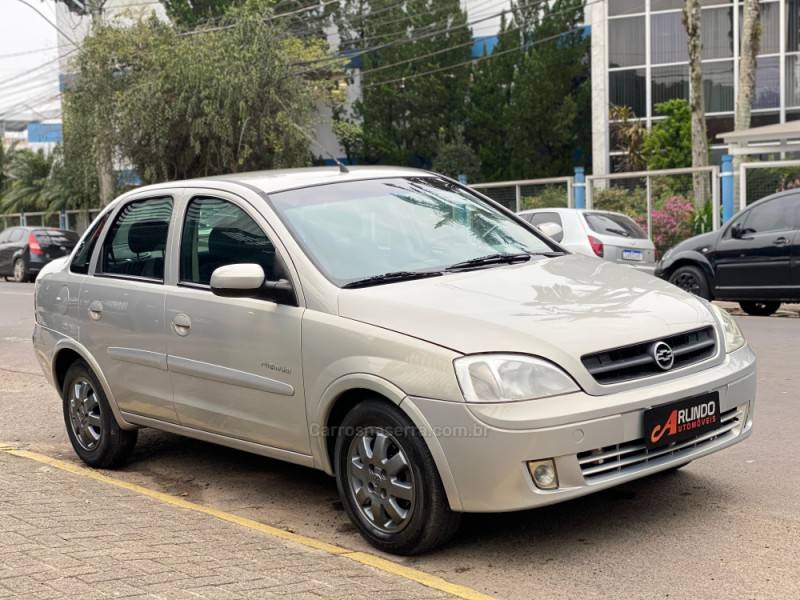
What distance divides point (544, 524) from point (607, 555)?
1.68 feet

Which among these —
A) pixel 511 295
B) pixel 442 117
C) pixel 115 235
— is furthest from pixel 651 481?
pixel 442 117

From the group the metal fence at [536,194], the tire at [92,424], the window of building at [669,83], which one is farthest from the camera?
the window of building at [669,83]

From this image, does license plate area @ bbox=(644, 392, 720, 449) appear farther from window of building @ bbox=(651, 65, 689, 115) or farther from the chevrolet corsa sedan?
window of building @ bbox=(651, 65, 689, 115)

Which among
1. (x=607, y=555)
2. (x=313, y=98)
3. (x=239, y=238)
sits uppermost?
(x=313, y=98)

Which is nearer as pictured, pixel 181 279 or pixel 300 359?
pixel 300 359

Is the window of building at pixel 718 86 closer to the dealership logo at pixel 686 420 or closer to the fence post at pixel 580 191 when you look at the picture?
the fence post at pixel 580 191

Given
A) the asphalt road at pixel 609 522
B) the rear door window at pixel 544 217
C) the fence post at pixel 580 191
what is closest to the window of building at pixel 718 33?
the fence post at pixel 580 191

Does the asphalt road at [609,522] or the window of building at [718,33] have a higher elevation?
the window of building at [718,33]

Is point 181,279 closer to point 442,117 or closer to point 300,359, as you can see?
point 300,359

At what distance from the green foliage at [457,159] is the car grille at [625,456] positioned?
3613 cm

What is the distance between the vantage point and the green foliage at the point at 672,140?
34656 millimetres

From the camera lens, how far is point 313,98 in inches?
1309

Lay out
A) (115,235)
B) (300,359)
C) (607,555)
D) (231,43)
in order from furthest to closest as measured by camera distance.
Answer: (231,43) < (115,235) < (300,359) < (607,555)

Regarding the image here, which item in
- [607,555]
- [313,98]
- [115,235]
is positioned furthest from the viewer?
[313,98]
